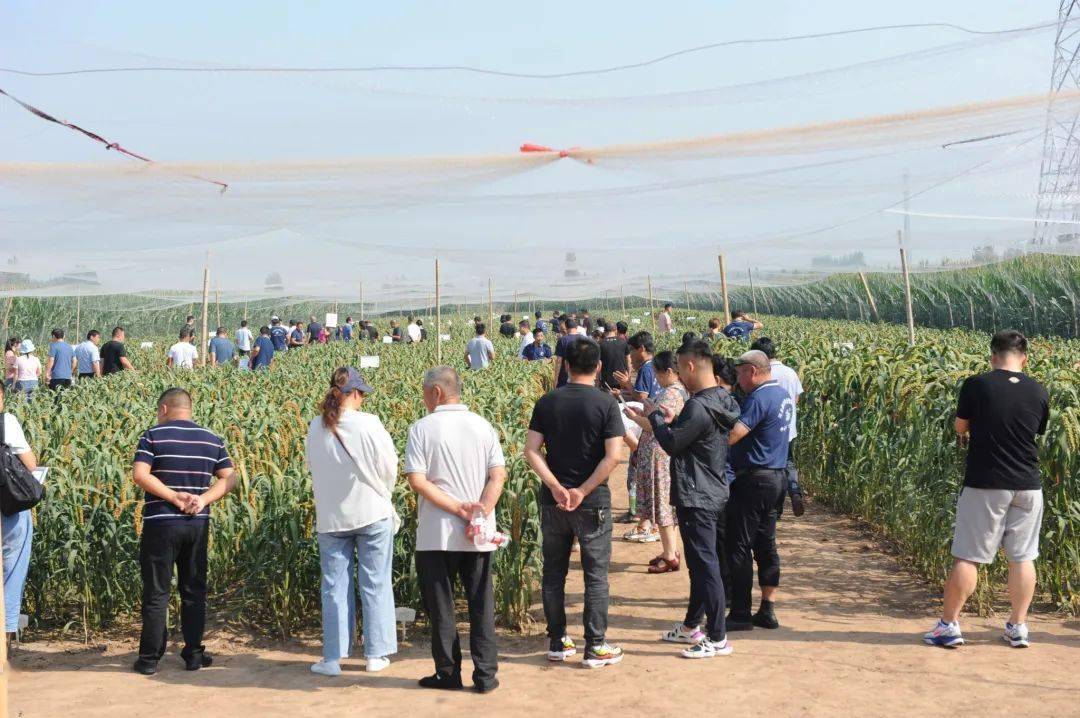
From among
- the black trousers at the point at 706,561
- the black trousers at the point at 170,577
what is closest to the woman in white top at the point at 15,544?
the black trousers at the point at 170,577

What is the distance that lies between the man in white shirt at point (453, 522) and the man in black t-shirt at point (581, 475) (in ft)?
1.13

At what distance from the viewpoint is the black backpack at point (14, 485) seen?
5.50 meters

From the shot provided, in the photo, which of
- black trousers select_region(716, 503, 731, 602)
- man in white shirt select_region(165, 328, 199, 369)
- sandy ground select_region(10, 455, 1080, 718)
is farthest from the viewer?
man in white shirt select_region(165, 328, 199, 369)

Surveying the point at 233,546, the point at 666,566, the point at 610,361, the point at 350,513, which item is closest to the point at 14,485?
the point at 233,546

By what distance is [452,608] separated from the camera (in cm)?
543

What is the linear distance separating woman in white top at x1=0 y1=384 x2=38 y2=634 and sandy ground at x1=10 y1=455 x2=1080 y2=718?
0.45 m

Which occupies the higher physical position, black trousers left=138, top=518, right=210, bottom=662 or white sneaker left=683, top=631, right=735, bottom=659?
black trousers left=138, top=518, right=210, bottom=662

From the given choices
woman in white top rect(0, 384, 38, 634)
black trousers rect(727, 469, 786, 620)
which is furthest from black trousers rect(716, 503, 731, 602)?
woman in white top rect(0, 384, 38, 634)

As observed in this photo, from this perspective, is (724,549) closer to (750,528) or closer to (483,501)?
(750,528)

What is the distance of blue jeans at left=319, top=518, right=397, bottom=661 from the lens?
5668mm

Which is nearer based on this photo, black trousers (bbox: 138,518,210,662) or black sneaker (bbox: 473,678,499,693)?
black sneaker (bbox: 473,678,499,693)

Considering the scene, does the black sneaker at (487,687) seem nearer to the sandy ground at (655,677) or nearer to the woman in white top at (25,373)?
the sandy ground at (655,677)

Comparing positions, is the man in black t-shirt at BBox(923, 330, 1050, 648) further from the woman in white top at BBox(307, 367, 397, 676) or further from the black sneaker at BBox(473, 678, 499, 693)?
the woman in white top at BBox(307, 367, 397, 676)

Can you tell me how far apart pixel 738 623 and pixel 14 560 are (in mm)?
4519
